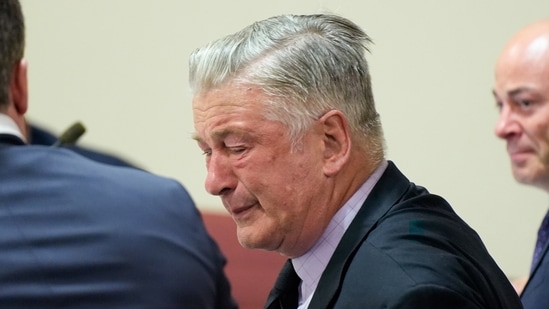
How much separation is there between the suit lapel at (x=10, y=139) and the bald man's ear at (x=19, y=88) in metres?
0.06

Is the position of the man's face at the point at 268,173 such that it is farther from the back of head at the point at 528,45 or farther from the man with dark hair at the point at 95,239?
the back of head at the point at 528,45

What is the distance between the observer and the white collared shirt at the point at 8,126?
128 cm

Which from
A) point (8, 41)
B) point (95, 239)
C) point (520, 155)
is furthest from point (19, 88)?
point (520, 155)

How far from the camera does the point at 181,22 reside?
11.3ft

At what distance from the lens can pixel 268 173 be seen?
156 centimetres

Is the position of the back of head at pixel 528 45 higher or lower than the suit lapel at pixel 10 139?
higher

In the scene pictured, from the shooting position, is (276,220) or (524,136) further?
(524,136)

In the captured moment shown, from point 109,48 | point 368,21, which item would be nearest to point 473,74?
point 368,21

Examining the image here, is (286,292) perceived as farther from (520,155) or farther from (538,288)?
(520,155)

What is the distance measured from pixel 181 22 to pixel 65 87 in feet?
1.58

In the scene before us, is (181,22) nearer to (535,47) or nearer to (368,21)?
(368,21)

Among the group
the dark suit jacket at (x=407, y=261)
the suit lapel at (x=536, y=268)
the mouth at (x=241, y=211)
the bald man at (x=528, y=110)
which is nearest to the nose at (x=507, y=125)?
the bald man at (x=528, y=110)

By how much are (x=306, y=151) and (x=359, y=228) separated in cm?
15

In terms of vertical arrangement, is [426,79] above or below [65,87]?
above
